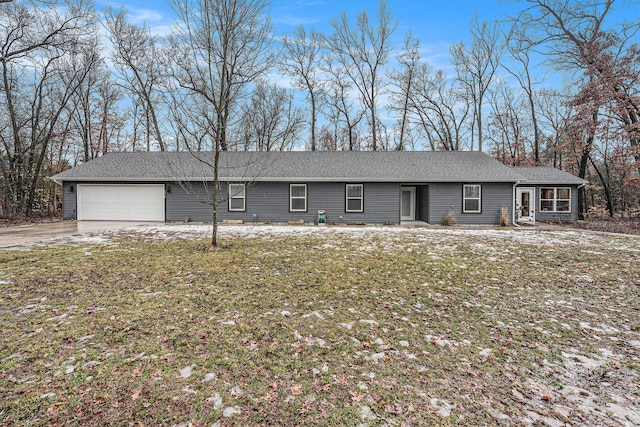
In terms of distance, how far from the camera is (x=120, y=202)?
15.5 metres

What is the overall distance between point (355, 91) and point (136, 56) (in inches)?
611

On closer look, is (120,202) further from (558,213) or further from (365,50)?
(558,213)

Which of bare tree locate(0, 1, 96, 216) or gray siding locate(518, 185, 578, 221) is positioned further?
gray siding locate(518, 185, 578, 221)

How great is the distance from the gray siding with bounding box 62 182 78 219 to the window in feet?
34.0

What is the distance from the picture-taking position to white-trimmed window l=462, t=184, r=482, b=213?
1486 centimetres

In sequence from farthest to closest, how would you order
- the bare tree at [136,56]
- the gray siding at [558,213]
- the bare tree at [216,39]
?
the bare tree at [136,56]
the gray siding at [558,213]
the bare tree at [216,39]

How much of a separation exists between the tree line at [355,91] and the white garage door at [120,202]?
3040 mm

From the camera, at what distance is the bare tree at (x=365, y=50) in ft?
74.7

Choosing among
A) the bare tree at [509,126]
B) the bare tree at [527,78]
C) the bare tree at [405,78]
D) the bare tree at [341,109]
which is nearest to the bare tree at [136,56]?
the bare tree at [341,109]

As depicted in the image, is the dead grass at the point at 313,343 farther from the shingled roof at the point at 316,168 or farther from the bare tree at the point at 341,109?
the bare tree at the point at 341,109

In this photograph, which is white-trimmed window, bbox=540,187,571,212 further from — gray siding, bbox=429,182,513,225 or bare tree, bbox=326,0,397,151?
bare tree, bbox=326,0,397,151

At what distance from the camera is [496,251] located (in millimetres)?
8055

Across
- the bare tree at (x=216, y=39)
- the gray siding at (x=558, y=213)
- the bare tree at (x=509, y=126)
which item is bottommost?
the gray siding at (x=558, y=213)

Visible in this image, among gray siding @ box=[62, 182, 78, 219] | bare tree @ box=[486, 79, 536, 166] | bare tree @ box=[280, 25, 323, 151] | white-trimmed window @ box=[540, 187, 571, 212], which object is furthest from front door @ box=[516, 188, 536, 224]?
gray siding @ box=[62, 182, 78, 219]
